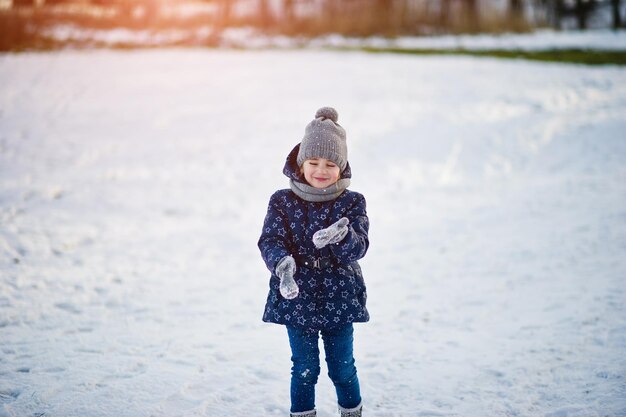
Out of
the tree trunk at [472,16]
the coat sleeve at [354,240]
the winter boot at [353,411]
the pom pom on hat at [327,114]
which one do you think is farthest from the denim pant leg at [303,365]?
the tree trunk at [472,16]

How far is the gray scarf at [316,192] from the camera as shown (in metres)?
2.48

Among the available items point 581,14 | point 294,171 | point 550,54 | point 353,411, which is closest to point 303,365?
point 353,411

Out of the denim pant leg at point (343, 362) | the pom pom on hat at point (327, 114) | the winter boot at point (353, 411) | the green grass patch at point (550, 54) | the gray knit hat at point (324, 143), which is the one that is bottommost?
the winter boot at point (353, 411)

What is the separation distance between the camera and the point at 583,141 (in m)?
9.62

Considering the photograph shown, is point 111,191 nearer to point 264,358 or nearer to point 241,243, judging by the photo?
point 241,243

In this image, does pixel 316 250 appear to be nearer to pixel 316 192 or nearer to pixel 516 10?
pixel 316 192

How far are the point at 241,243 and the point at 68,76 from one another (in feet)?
30.2

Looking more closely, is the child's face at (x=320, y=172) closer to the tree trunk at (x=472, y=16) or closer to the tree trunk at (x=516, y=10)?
Answer: the tree trunk at (x=472, y=16)

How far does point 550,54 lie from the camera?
15.9m

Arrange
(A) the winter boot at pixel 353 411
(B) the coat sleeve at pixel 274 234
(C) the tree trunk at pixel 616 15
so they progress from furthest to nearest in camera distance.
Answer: (C) the tree trunk at pixel 616 15
(A) the winter boot at pixel 353 411
(B) the coat sleeve at pixel 274 234

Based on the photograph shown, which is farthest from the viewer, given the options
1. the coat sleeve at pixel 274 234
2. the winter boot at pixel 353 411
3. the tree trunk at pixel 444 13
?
the tree trunk at pixel 444 13

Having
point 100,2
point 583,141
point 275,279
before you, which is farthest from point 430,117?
point 100,2

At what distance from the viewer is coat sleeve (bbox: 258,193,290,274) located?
243cm

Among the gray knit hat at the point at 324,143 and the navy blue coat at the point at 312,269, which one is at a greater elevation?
the gray knit hat at the point at 324,143
